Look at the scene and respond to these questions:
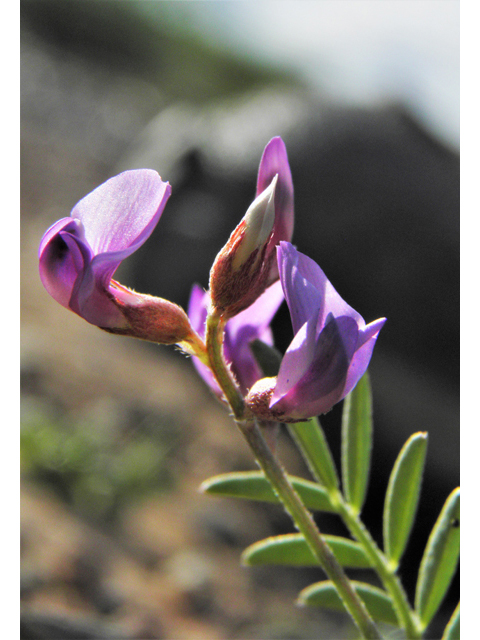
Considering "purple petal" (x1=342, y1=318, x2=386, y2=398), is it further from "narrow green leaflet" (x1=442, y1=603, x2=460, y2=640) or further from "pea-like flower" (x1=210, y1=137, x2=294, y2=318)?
"narrow green leaflet" (x1=442, y1=603, x2=460, y2=640)

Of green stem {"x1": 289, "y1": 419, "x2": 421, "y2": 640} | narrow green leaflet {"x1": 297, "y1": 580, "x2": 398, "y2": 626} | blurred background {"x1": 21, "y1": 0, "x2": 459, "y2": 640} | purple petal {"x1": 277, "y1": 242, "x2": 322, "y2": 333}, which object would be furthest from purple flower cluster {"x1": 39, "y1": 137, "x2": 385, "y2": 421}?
blurred background {"x1": 21, "y1": 0, "x2": 459, "y2": 640}

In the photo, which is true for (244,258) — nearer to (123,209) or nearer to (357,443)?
(123,209)

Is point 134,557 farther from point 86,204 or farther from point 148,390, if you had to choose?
point 86,204

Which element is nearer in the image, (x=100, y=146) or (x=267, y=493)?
(x=267, y=493)

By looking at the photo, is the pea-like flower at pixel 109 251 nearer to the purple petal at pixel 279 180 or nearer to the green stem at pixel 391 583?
the purple petal at pixel 279 180

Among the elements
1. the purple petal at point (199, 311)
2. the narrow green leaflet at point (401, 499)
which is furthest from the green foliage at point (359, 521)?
the purple petal at point (199, 311)
